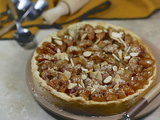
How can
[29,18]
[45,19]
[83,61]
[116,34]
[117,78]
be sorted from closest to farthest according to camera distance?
[117,78]
[83,61]
[116,34]
[45,19]
[29,18]

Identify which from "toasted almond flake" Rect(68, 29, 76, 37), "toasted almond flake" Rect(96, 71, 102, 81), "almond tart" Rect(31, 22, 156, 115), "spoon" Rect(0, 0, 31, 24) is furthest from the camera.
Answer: "spoon" Rect(0, 0, 31, 24)

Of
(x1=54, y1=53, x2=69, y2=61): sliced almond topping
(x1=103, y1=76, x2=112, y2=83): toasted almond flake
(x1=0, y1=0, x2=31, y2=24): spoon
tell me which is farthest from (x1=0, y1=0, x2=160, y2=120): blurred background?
(x1=103, y1=76, x2=112, y2=83): toasted almond flake

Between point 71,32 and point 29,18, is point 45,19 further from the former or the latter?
point 71,32

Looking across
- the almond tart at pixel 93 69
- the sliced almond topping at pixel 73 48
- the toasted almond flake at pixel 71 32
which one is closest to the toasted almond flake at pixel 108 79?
the almond tart at pixel 93 69

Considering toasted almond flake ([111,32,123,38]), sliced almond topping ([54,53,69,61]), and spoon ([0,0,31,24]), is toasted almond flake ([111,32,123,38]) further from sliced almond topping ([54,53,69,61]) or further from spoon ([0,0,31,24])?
spoon ([0,0,31,24])

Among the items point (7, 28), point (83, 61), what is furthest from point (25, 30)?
point (83, 61)

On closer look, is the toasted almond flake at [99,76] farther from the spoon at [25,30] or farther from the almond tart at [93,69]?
the spoon at [25,30]

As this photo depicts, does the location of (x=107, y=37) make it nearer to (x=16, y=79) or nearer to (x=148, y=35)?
(x=148, y=35)

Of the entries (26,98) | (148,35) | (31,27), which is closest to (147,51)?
(148,35)
